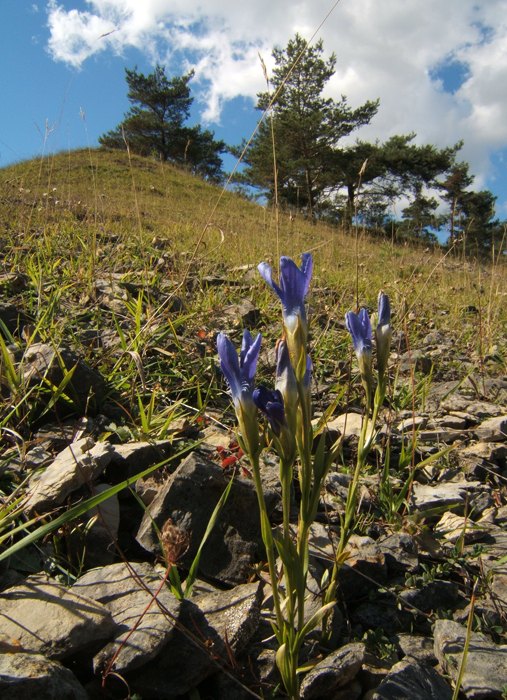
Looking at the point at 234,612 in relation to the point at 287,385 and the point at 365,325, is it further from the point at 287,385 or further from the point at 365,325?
the point at 365,325

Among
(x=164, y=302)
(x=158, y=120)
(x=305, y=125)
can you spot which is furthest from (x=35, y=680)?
(x=158, y=120)

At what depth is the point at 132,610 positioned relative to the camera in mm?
1088

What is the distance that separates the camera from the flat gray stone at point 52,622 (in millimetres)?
985

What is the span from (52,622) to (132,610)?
0.17 m

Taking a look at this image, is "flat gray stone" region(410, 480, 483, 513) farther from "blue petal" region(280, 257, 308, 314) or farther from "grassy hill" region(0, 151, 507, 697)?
"blue petal" region(280, 257, 308, 314)

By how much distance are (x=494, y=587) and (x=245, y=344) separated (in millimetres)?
1087

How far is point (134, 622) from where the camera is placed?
3.45ft

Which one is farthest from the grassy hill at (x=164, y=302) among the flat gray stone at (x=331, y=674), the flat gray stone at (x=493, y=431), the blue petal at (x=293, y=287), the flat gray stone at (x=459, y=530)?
the flat gray stone at (x=331, y=674)

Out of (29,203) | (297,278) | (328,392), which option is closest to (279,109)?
(29,203)

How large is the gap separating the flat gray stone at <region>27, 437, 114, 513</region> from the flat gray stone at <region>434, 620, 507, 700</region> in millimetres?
992

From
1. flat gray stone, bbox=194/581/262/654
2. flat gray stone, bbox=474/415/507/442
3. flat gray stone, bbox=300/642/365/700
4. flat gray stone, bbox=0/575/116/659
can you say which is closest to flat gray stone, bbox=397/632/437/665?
flat gray stone, bbox=300/642/365/700

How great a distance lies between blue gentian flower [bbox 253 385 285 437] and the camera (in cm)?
84

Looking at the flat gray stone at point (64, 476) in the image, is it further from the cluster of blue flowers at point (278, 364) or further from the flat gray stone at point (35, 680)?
the cluster of blue flowers at point (278, 364)

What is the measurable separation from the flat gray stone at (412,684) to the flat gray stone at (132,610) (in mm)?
458
